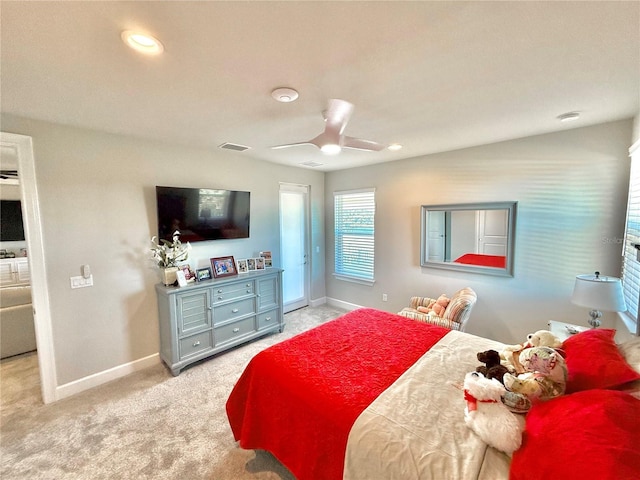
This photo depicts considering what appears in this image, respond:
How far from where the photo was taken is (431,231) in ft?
12.2

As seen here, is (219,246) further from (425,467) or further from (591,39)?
(591,39)

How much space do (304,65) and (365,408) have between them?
1.90 metres

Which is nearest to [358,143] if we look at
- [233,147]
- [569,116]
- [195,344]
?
[233,147]

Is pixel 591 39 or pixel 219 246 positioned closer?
pixel 591 39

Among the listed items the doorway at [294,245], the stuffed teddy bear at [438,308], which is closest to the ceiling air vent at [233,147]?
the doorway at [294,245]

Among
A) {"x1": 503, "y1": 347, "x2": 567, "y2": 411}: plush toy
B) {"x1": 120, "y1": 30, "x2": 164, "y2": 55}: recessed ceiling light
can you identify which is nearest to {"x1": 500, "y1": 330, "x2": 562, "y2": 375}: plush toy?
{"x1": 503, "y1": 347, "x2": 567, "y2": 411}: plush toy

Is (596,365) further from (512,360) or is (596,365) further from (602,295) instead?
(602,295)

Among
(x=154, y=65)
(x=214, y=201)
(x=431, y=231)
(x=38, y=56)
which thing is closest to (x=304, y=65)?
(x=154, y=65)

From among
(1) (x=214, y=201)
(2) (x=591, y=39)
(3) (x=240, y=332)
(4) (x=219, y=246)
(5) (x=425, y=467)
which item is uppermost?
(2) (x=591, y=39)

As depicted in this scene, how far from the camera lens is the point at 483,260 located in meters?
3.29

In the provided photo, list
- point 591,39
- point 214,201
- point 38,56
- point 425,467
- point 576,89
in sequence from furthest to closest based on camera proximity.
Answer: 1. point 214,201
2. point 576,89
3. point 38,56
4. point 591,39
5. point 425,467

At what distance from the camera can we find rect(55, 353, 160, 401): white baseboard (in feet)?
8.16

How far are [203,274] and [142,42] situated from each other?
8.13ft

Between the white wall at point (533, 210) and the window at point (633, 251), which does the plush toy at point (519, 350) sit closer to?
the window at point (633, 251)
